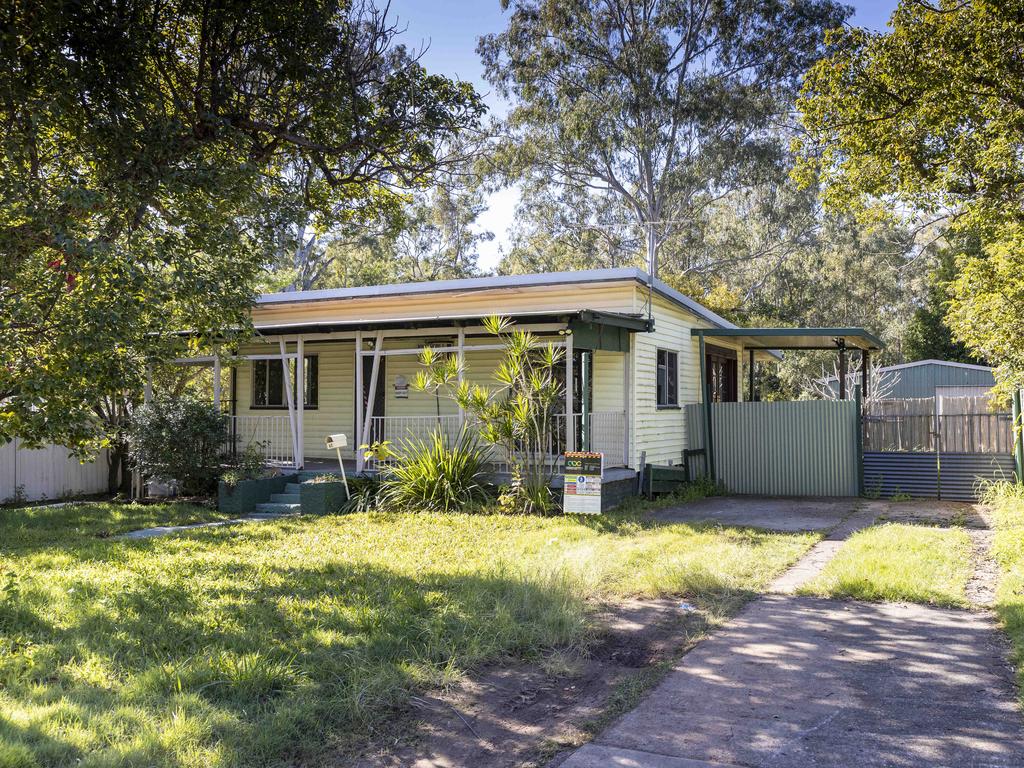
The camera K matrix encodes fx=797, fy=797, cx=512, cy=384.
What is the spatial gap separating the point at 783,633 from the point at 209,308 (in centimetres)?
610

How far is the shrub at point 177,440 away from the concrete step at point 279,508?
139cm

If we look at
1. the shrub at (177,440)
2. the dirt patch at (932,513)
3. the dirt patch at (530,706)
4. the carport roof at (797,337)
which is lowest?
the dirt patch at (530,706)

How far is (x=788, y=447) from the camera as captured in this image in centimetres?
1446

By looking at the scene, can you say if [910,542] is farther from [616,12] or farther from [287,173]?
[616,12]

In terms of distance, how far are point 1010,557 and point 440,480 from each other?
7.16 metres

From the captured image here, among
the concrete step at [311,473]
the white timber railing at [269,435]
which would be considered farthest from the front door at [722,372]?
the white timber railing at [269,435]

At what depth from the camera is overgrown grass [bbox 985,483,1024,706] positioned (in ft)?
18.1

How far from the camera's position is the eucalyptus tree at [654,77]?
25.8 metres

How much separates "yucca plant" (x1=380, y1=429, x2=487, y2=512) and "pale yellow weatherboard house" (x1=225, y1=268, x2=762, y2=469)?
78 cm

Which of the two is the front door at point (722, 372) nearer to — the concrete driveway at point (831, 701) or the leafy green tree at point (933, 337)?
the concrete driveway at point (831, 701)

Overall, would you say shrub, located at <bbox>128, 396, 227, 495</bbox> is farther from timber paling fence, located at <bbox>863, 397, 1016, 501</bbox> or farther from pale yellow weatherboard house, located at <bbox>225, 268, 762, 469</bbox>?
timber paling fence, located at <bbox>863, 397, 1016, 501</bbox>

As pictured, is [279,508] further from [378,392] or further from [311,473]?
[378,392]

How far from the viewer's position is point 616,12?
2617 cm

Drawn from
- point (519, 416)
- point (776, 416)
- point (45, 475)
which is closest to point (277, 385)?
point (45, 475)
